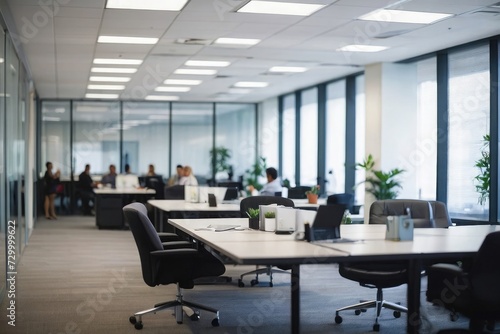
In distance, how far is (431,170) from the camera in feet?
36.8

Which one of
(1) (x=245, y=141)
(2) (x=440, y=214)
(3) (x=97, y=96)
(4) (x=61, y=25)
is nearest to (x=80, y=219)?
(3) (x=97, y=96)

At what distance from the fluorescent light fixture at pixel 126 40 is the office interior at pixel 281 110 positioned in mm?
177

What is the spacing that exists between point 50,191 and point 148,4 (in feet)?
32.8

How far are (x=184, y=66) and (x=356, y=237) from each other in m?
7.79

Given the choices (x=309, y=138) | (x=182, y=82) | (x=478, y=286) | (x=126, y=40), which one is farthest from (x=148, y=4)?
(x=309, y=138)

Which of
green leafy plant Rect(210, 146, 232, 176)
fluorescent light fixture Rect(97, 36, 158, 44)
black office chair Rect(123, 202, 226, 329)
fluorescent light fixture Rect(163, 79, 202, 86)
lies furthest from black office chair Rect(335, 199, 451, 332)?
green leafy plant Rect(210, 146, 232, 176)

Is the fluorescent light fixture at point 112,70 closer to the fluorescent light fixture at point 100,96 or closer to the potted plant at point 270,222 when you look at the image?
the fluorescent light fixture at point 100,96

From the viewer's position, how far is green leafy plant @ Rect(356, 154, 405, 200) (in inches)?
454

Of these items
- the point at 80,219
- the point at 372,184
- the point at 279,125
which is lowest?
the point at 80,219

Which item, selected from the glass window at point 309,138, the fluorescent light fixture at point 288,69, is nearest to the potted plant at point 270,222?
the fluorescent light fixture at point 288,69

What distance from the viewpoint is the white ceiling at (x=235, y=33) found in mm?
7723

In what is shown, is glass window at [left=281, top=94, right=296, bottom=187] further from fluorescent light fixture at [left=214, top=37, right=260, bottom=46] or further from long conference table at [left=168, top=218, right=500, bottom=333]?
long conference table at [left=168, top=218, right=500, bottom=333]

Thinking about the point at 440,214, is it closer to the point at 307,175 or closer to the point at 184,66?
the point at 184,66

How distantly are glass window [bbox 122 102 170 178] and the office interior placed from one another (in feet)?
0.09
